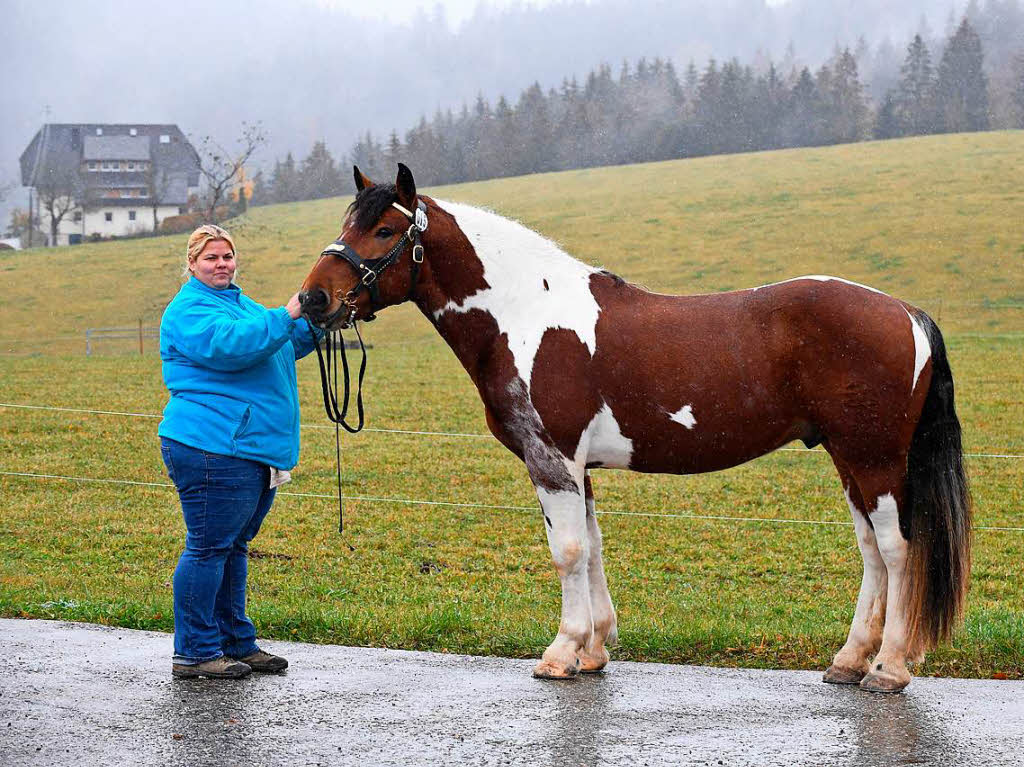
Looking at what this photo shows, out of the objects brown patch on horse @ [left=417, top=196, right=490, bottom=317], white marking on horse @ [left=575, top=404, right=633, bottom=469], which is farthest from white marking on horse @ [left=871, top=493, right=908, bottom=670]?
brown patch on horse @ [left=417, top=196, right=490, bottom=317]

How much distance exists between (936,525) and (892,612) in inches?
18.6

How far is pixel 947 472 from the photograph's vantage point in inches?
→ 209

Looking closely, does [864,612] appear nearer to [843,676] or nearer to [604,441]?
[843,676]

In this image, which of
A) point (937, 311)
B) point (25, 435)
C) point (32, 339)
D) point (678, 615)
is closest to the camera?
point (678, 615)

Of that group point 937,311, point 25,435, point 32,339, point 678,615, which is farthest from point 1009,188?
point 678,615

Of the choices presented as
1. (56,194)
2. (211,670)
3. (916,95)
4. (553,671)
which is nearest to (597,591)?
(553,671)

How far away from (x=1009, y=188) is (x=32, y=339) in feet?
125

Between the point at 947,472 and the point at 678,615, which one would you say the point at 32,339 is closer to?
the point at 678,615

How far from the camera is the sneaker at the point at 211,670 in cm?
544

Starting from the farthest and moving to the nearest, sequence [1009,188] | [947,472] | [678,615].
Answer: [1009,188], [678,615], [947,472]

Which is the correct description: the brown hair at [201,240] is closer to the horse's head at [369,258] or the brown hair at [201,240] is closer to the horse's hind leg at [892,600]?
the horse's head at [369,258]

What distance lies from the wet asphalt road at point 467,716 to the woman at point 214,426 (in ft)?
0.83

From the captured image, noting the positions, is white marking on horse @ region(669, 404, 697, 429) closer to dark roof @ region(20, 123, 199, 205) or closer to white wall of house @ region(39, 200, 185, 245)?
white wall of house @ region(39, 200, 185, 245)

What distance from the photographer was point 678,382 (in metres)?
5.46
